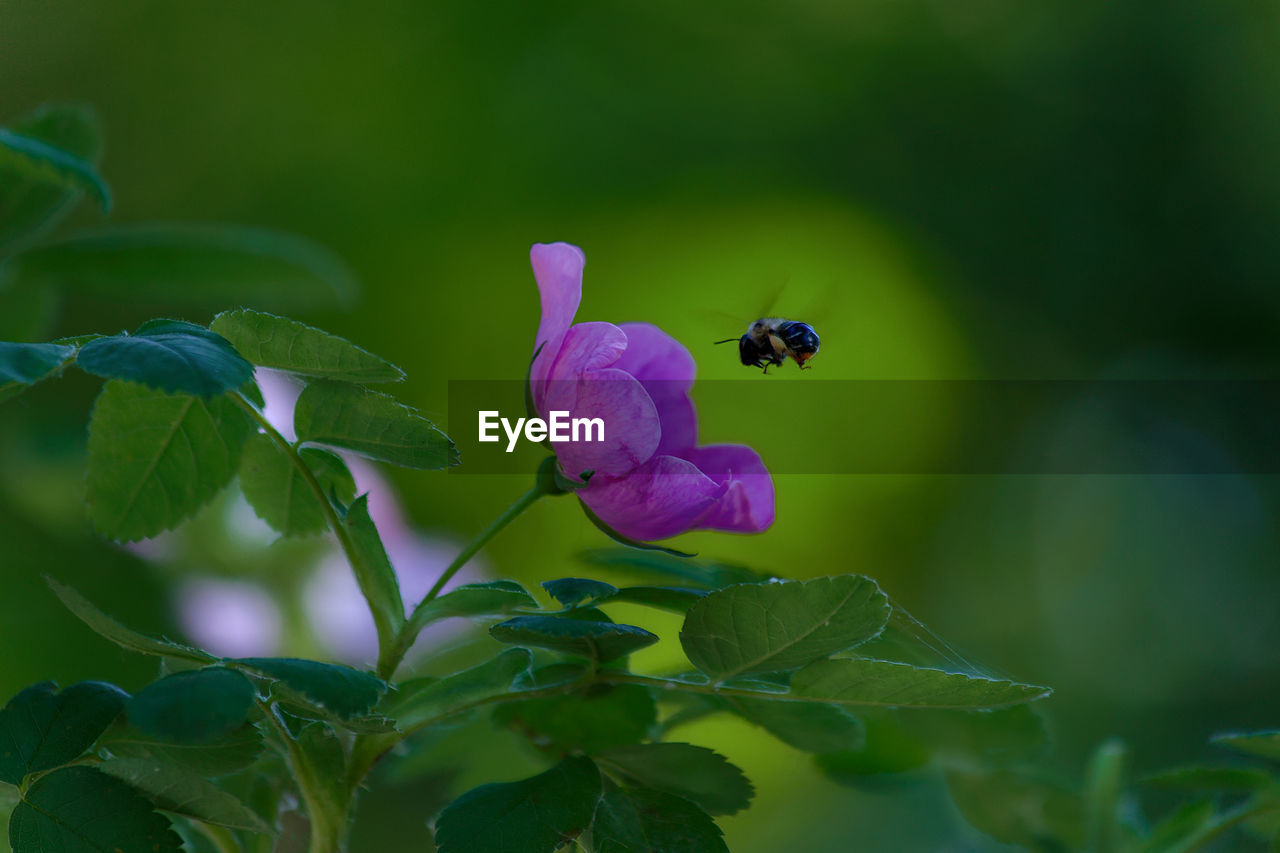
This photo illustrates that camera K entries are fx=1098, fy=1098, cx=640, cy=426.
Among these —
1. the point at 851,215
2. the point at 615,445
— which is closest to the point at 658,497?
the point at 615,445

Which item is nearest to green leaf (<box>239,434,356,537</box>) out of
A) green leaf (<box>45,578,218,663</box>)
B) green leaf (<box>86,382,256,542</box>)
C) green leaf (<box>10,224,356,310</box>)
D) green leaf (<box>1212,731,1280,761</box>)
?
green leaf (<box>86,382,256,542</box>)

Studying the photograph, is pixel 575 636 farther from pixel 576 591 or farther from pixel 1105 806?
pixel 1105 806

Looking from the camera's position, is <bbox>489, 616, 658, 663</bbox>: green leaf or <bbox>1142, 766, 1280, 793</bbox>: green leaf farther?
Result: <bbox>1142, 766, 1280, 793</bbox>: green leaf

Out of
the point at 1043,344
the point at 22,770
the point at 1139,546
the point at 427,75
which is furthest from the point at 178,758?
the point at 1139,546

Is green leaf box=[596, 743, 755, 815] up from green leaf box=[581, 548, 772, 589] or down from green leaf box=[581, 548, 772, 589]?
down

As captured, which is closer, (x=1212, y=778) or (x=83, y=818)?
(x=83, y=818)

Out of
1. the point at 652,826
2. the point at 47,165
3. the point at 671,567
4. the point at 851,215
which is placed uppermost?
the point at 851,215

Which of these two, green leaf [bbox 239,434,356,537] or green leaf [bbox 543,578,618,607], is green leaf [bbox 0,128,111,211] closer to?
green leaf [bbox 239,434,356,537]
